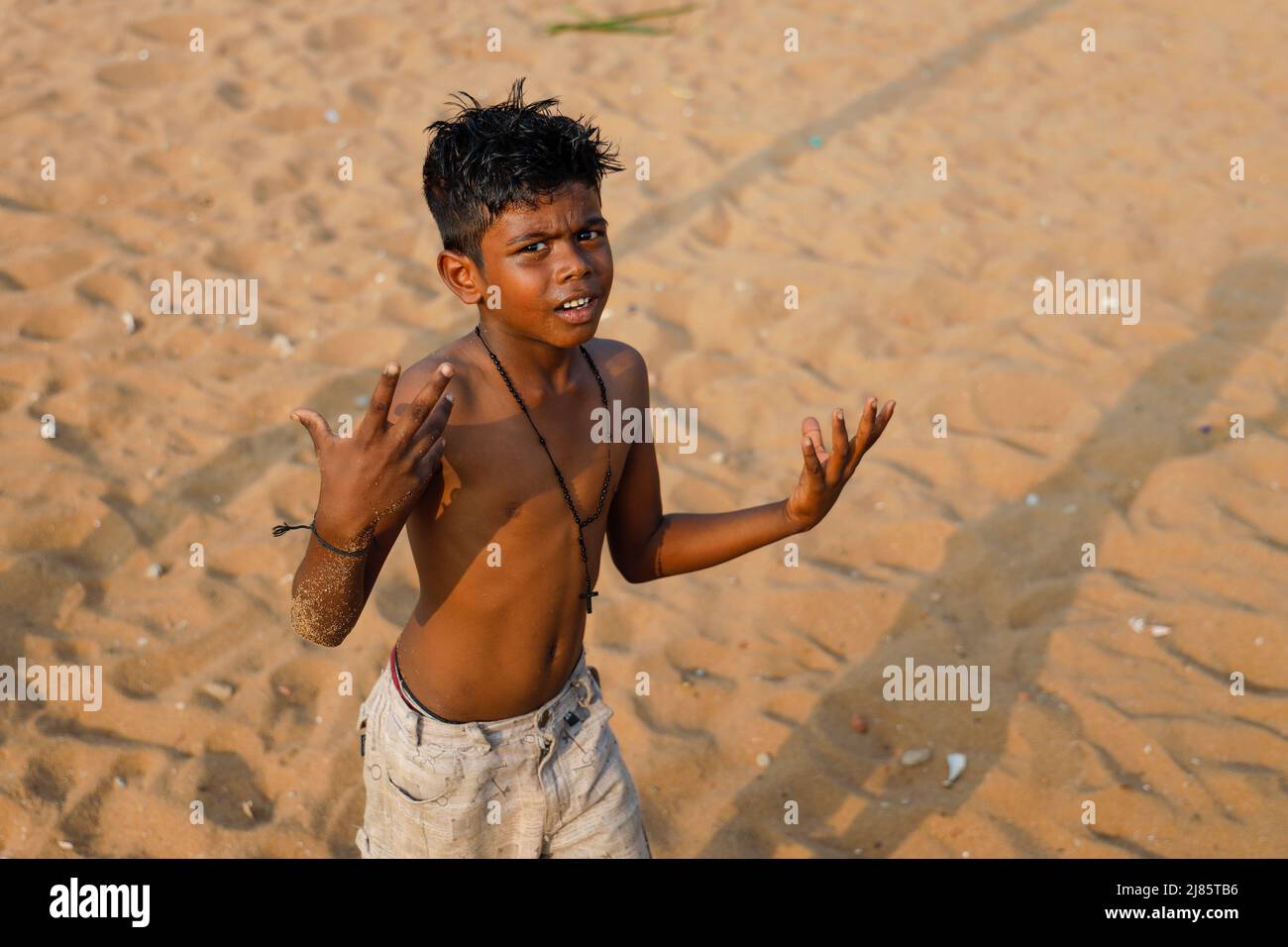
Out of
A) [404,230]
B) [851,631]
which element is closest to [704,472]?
[851,631]

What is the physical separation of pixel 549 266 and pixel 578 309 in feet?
0.29

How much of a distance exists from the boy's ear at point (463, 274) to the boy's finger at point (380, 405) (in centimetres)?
42

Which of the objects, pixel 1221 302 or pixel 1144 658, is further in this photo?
pixel 1221 302

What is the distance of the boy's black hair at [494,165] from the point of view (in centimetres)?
202

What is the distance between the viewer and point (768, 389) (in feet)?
15.9

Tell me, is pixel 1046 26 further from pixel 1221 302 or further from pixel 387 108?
pixel 387 108

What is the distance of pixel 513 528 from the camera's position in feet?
7.01

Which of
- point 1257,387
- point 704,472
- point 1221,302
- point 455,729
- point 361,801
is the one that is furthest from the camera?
point 1221,302

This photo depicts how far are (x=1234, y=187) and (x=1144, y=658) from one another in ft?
11.4

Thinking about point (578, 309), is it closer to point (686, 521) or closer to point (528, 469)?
point (528, 469)
